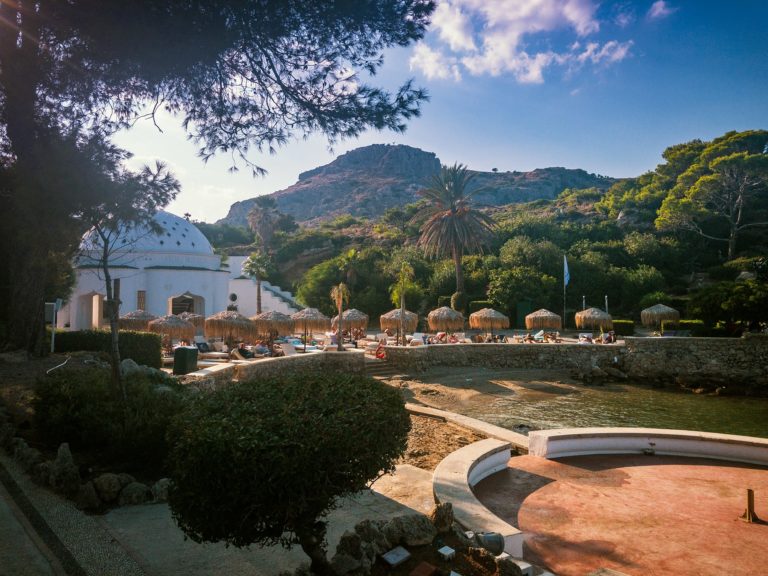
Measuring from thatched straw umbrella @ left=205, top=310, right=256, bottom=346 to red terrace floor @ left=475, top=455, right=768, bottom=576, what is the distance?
17.5 m

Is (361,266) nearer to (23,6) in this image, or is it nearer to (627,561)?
(23,6)

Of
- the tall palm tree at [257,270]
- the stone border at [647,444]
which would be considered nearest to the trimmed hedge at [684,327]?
the stone border at [647,444]

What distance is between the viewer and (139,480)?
20.6ft

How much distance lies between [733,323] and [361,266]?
2894 centimetres

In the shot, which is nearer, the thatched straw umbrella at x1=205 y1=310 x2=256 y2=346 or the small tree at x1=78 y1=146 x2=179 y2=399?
the small tree at x1=78 y1=146 x2=179 y2=399

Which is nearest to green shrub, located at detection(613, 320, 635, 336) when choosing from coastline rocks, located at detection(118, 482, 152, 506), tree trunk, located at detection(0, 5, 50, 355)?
tree trunk, located at detection(0, 5, 50, 355)

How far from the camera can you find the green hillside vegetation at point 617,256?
1511 inches

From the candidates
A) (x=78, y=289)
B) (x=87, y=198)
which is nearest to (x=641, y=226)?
(x=78, y=289)

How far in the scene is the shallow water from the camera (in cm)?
1516

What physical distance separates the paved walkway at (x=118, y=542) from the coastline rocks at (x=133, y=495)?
0.09 m

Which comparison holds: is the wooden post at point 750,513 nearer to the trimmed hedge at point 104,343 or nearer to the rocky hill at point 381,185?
the trimmed hedge at point 104,343

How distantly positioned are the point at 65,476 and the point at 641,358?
24.4 m

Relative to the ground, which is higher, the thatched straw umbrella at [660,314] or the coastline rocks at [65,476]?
the thatched straw umbrella at [660,314]

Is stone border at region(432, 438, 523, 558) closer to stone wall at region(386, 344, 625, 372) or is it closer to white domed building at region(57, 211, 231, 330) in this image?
stone wall at region(386, 344, 625, 372)
